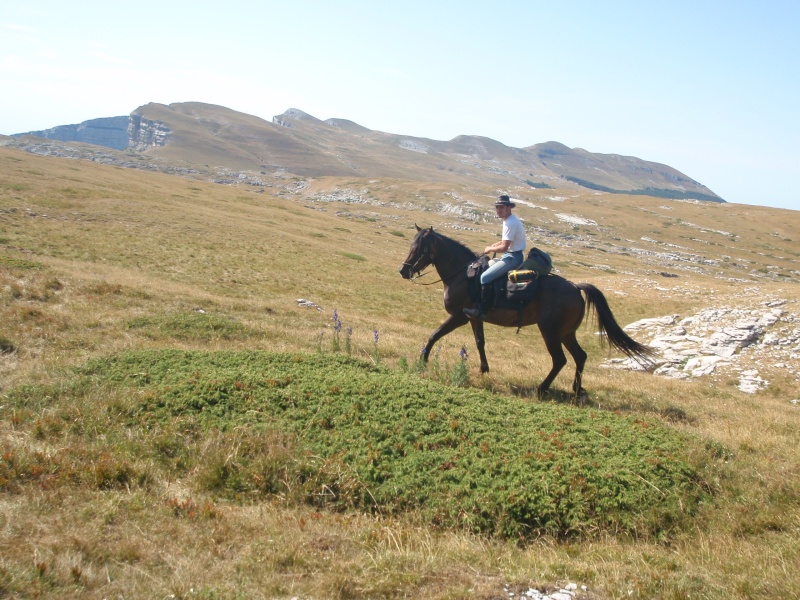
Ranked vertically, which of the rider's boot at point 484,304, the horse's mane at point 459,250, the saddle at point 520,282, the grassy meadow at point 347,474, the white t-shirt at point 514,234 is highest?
the white t-shirt at point 514,234

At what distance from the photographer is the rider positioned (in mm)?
12086

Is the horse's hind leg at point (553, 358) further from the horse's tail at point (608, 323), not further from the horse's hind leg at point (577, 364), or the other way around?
the horse's tail at point (608, 323)

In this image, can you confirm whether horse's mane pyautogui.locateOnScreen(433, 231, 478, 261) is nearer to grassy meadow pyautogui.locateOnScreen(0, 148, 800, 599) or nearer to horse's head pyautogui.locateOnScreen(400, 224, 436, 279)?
horse's head pyautogui.locateOnScreen(400, 224, 436, 279)

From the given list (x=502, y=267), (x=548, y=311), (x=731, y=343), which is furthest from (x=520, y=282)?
(x=731, y=343)

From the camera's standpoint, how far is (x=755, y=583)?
183 inches

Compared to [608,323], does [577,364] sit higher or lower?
lower

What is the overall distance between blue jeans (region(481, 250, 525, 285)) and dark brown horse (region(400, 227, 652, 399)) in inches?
26.9

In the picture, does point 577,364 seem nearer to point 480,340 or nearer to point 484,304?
point 480,340

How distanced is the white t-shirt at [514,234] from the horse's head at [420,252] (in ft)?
6.45

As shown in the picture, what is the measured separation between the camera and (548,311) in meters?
12.0

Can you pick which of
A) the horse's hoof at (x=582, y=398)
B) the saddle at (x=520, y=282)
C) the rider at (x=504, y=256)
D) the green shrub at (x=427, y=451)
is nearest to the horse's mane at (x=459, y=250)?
the saddle at (x=520, y=282)

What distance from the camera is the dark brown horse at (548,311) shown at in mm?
11930

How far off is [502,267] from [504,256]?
0.88ft

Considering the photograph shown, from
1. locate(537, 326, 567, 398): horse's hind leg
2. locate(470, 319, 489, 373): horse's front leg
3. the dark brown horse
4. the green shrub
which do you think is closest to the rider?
the dark brown horse
